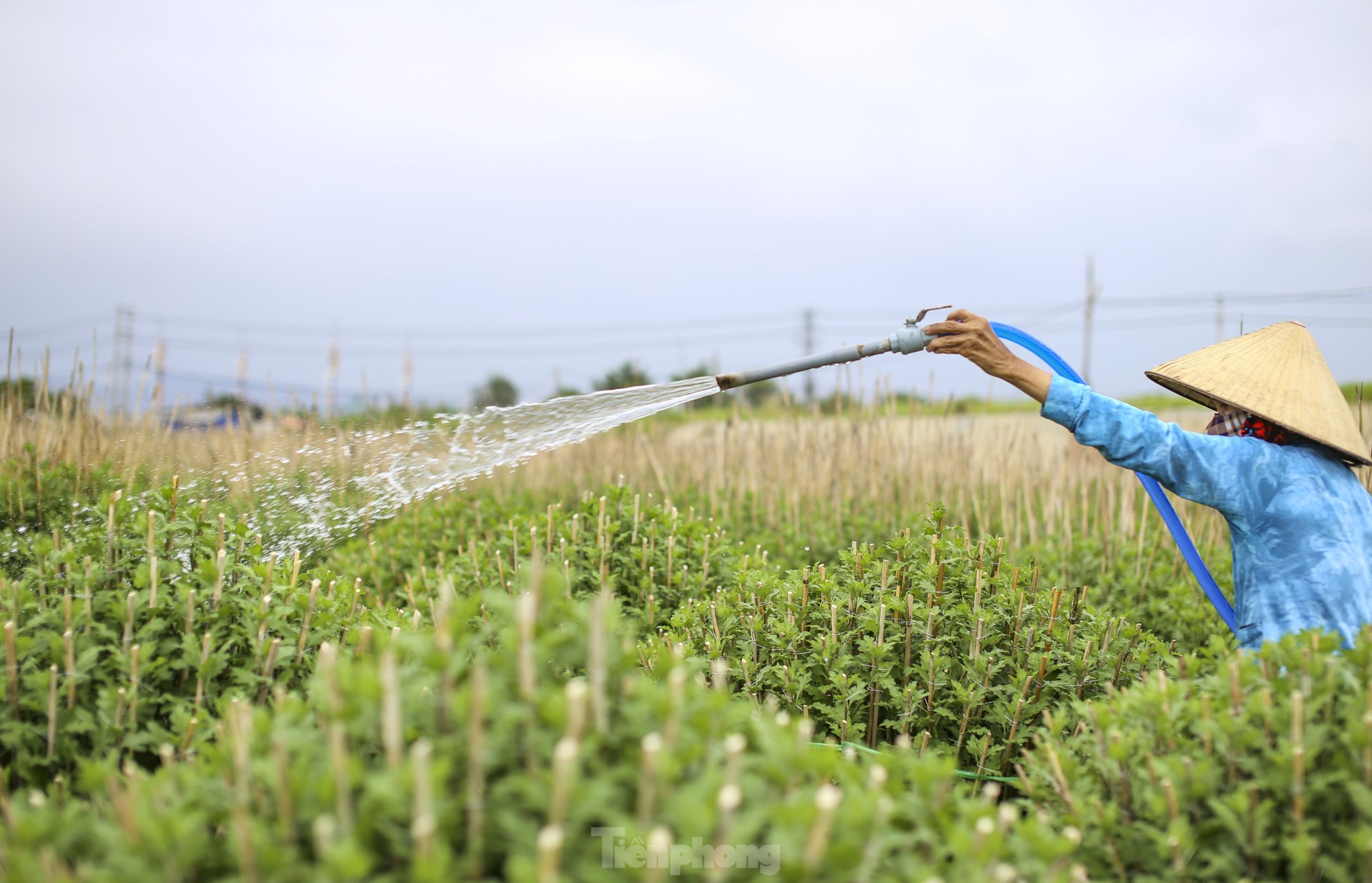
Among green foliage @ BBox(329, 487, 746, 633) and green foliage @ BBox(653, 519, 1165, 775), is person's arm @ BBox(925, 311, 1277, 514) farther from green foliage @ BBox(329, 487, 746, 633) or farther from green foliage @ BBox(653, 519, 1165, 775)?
green foliage @ BBox(329, 487, 746, 633)

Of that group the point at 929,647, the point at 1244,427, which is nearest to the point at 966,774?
the point at 929,647

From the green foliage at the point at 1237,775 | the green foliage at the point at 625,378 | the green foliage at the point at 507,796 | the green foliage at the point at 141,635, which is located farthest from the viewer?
the green foliage at the point at 625,378

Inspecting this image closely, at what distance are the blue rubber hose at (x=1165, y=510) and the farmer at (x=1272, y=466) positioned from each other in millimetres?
220

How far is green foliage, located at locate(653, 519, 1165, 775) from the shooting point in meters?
2.68

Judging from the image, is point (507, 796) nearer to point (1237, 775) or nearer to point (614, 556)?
point (1237, 775)

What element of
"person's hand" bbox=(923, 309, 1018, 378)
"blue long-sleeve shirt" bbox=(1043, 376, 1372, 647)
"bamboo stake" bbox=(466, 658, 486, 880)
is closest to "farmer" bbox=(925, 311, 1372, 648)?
"blue long-sleeve shirt" bbox=(1043, 376, 1372, 647)

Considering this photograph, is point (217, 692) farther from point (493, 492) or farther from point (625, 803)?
point (493, 492)

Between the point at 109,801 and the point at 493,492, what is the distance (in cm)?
546

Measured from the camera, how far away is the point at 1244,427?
265 cm

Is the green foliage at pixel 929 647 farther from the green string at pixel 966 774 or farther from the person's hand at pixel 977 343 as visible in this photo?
the person's hand at pixel 977 343

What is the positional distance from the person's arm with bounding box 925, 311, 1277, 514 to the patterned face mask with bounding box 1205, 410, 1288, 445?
149 millimetres

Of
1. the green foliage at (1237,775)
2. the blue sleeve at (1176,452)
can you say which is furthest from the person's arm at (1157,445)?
the green foliage at (1237,775)

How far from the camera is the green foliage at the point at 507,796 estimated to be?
1.13 m

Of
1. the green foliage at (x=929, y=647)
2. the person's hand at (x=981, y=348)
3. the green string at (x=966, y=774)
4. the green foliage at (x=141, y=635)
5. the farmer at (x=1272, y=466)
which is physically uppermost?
the person's hand at (x=981, y=348)
